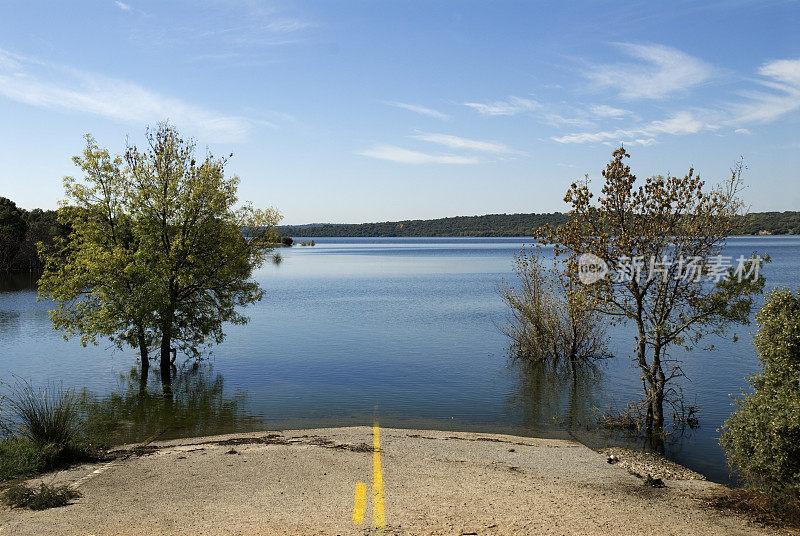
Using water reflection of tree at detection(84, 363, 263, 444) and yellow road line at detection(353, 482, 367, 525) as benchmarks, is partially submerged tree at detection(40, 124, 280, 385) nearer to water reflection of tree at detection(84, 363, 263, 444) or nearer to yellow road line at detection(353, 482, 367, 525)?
water reflection of tree at detection(84, 363, 263, 444)

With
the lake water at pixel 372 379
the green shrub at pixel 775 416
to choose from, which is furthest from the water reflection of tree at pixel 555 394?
the green shrub at pixel 775 416

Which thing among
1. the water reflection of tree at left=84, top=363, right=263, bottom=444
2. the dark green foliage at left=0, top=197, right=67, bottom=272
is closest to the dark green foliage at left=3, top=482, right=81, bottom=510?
the water reflection of tree at left=84, top=363, right=263, bottom=444

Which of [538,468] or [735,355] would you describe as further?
[735,355]

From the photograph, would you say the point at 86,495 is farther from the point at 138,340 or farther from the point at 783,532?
the point at 138,340

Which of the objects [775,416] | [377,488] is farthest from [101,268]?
[775,416]

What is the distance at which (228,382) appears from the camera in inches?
842

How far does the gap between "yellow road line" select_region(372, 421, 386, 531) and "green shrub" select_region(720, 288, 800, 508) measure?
523 cm

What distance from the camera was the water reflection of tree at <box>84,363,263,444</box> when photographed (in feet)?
49.8

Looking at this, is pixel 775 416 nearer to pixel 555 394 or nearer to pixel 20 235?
pixel 555 394

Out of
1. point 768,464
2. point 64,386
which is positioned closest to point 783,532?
point 768,464

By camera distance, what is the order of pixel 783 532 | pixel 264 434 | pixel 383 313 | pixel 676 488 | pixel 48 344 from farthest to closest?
pixel 383 313
pixel 48 344
pixel 264 434
pixel 676 488
pixel 783 532

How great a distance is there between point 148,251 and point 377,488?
1495 cm

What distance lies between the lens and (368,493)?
29.6ft

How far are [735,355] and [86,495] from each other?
24497 mm
